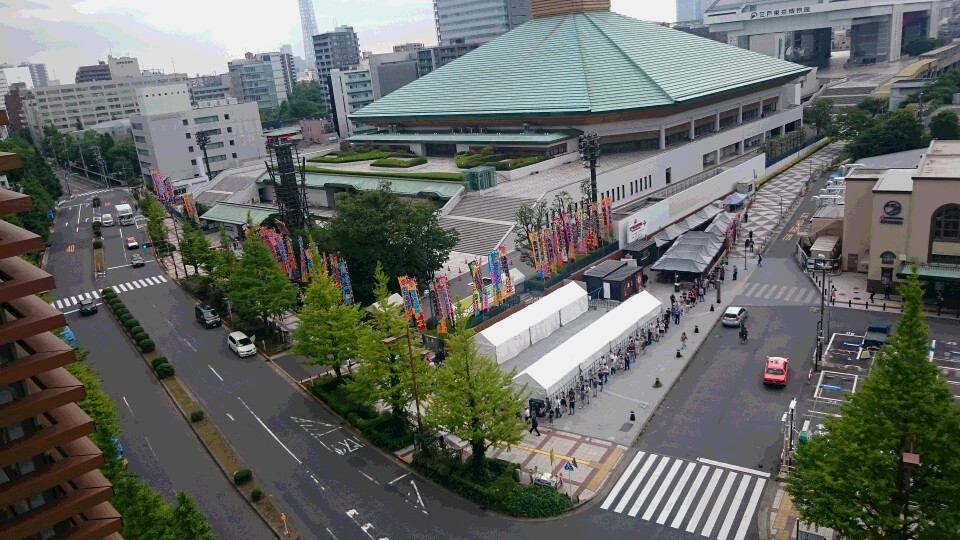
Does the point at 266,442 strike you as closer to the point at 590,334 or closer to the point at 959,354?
the point at 590,334

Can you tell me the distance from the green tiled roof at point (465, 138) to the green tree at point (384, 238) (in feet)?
97.4

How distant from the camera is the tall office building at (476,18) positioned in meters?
181

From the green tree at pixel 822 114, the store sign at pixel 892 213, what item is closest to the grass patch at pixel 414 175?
the store sign at pixel 892 213

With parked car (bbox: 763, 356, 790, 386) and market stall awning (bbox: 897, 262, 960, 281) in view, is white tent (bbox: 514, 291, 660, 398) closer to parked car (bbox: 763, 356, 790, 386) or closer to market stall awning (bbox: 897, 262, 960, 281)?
parked car (bbox: 763, 356, 790, 386)

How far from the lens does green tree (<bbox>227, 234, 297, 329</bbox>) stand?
139 ft

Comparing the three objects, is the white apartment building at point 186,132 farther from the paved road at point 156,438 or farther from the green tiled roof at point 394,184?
the paved road at point 156,438

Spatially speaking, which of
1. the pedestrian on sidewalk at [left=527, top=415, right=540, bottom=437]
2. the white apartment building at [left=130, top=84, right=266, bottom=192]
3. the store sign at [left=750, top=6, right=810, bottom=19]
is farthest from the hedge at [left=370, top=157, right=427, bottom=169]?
the store sign at [left=750, top=6, right=810, bottom=19]

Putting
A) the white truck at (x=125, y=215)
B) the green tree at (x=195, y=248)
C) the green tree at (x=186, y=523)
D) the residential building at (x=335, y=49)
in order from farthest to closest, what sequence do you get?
the residential building at (x=335, y=49) → the white truck at (x=125, y=215) → the green tree at (x=195, y=248) → the green tree at (x=186, y=523)

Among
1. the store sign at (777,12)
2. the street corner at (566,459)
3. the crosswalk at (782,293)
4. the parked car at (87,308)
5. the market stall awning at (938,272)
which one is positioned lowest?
the street corner at (566,459)

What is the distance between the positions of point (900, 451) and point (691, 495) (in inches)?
357

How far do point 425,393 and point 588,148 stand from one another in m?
30.3

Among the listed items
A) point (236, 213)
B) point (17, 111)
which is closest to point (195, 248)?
point (236, 213)

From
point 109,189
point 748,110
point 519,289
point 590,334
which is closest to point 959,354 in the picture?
point 590,334

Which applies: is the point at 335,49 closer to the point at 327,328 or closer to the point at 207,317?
the point at 207,317
